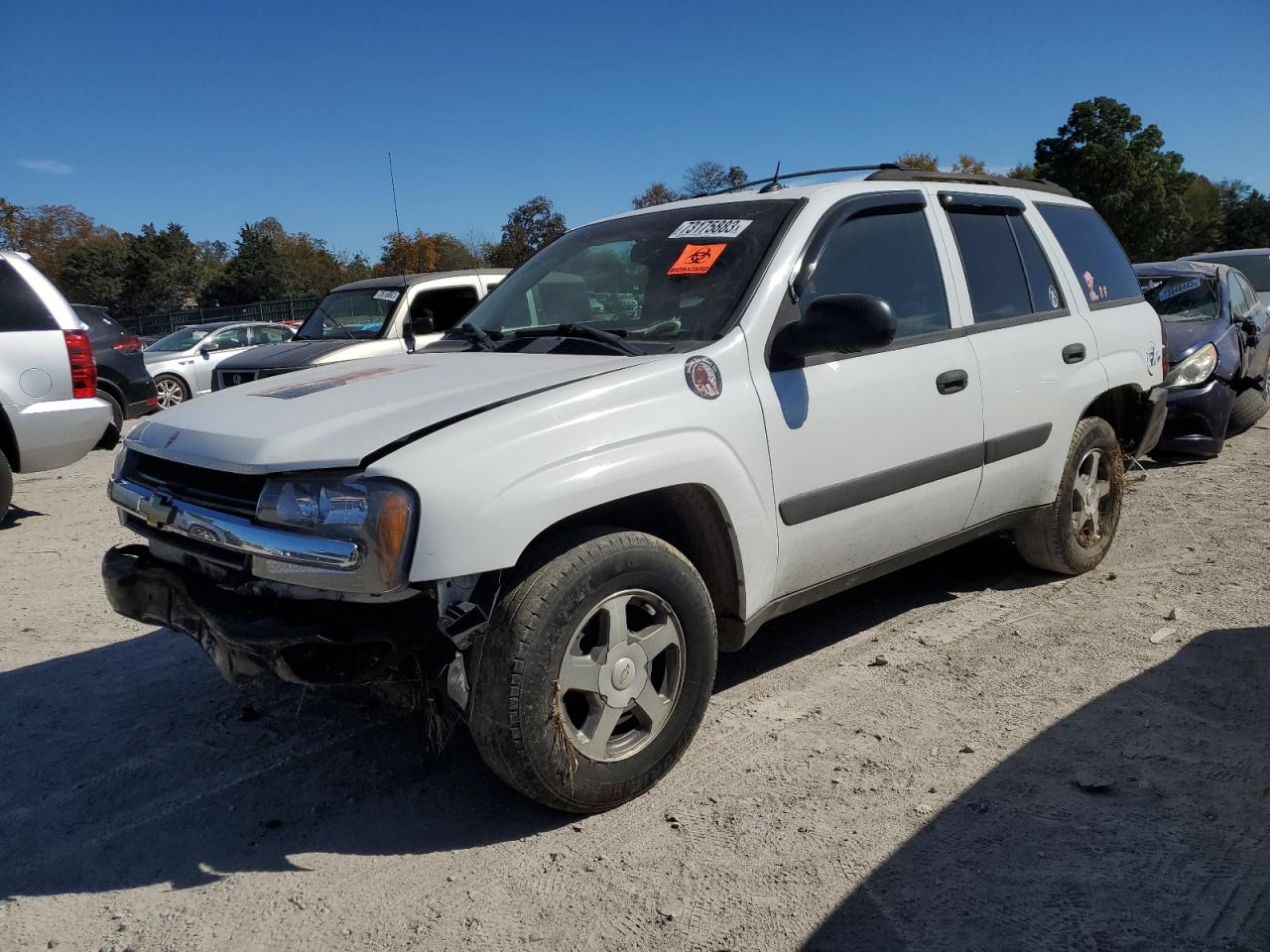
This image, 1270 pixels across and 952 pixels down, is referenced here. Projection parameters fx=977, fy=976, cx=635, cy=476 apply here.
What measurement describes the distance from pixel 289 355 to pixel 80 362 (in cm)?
241

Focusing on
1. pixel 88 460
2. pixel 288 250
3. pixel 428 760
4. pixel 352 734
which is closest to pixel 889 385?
pixel 428 760

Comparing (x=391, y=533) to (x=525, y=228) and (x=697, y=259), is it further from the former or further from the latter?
(x=525, y=228)

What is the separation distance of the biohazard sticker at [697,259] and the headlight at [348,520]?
1524 millimetres

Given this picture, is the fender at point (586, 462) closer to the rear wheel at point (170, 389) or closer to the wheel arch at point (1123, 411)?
the wheel arch at point (1123, 411)

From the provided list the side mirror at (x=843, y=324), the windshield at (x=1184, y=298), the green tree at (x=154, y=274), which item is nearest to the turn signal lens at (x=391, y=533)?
the side mirror at (x=843, y=324)

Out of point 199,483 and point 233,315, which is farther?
point 233,315

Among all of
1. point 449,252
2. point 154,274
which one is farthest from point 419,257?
point 154,274

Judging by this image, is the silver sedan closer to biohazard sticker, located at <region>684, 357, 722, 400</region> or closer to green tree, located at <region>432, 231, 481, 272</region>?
biohazard sticker, located at <region>684, 357, 722, 400</region>

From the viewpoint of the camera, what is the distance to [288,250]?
197 ft

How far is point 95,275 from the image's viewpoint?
5438 cm

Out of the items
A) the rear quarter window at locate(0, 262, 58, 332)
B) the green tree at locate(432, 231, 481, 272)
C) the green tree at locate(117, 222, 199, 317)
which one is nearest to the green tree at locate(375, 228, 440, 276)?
the green tree at locate(432, 231, 481, 272)

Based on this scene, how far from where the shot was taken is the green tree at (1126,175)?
43906mm

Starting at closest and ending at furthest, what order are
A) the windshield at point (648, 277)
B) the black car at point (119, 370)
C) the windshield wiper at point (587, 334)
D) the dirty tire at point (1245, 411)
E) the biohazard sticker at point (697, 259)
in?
the windshield wiper at point (587, 334) → the windshield at point (648, 277) → the biohazard sticker at point (697, 259) → the dirty tire at point (1245, 411) → the black car at point (119, 370)

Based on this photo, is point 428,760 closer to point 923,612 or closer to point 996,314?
point 923,612
